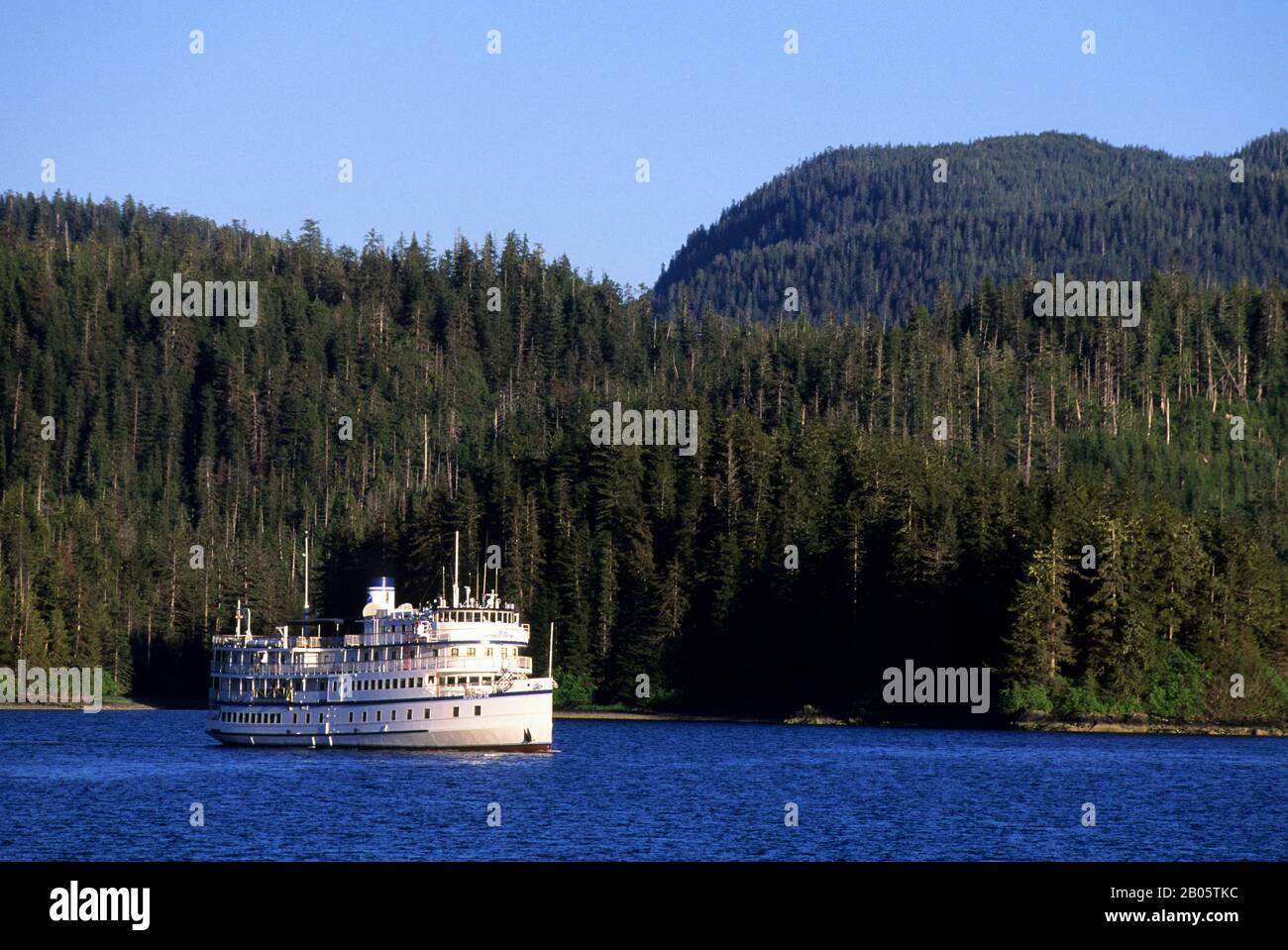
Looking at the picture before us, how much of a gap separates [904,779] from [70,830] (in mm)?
37904

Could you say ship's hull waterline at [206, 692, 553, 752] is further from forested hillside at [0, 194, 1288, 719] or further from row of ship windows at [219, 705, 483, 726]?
forested hillside at [0, 194, 1288, 719]

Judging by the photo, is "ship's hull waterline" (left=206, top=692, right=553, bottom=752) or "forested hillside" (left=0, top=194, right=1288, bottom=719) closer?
"ship's hull waterline" (left=206, top=692, right=553, bottom=752)

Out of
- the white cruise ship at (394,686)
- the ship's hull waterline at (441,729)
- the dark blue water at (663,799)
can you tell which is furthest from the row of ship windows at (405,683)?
the dark blue water at (663,799)

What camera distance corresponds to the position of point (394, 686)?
321 ft

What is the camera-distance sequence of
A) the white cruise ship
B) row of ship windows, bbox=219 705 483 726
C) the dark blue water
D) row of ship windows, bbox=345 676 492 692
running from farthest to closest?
1. row of ship windows, bbox=219 705 483 726
2. row of ship windows, bbox=345 676 492 692
3. the white cruise ship
4. the dark blue water

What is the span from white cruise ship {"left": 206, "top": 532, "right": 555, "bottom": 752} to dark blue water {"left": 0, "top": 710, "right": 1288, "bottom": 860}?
1904 mm

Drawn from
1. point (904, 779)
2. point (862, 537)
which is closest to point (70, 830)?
point (904, 779)

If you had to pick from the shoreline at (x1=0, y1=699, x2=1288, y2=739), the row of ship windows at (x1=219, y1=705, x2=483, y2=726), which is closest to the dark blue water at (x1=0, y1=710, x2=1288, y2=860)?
the row of ship windows at (x1=219, y1=705, x2=483, y2=726)

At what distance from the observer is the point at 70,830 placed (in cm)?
6081

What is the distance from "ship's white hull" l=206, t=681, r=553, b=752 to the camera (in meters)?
93.9

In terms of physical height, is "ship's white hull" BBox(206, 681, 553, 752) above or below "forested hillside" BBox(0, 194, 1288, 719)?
below
